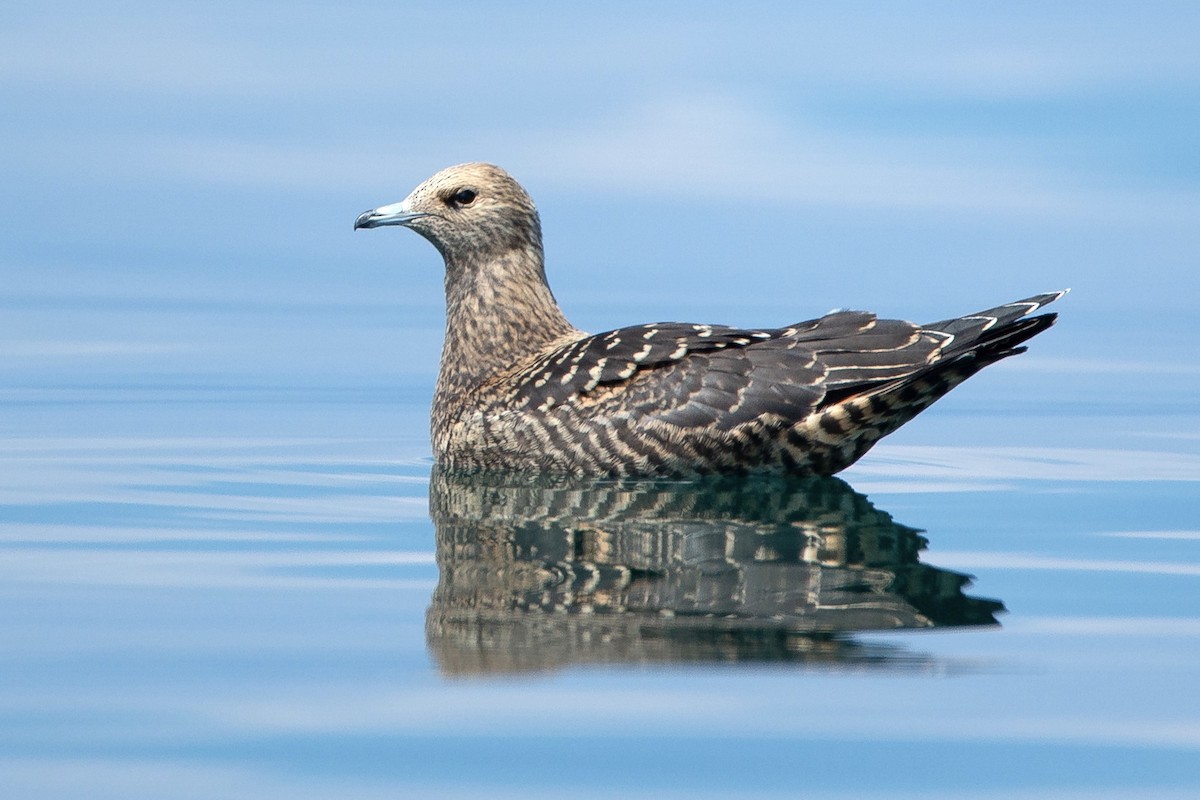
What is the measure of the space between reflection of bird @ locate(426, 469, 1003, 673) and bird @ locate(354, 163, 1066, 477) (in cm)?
16

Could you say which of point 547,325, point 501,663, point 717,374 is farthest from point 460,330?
point 501,663

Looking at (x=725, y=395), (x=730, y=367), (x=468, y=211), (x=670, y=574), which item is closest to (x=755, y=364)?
(x=730, y=367)

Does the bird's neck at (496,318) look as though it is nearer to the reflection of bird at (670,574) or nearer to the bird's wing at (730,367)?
the bird's wing at (730,367)

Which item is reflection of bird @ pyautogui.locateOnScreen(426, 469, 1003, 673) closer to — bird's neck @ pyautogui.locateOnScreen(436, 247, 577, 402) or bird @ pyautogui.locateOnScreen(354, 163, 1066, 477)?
bird @ pyautogui.locateOnScreen(354, 163, 1066, 477)

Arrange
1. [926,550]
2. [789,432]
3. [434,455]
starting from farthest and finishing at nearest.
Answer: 1. [434,455]
2. [789,432]
3. [926,550]

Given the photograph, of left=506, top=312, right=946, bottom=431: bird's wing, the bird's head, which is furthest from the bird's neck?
left=506, top=312, right=946, bottom=431: bird's wing

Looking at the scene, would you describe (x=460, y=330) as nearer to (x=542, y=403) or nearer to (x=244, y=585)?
(x=542, y=403)

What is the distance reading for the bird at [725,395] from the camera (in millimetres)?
10055

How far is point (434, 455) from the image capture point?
11414mm

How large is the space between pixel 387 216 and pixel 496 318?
2.97 ft

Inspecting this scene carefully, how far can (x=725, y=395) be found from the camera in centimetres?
1008

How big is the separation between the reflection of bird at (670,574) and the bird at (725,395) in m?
0.16

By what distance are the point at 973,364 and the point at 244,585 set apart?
422cm

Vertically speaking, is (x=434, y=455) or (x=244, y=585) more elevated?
(x=434, y=455)
